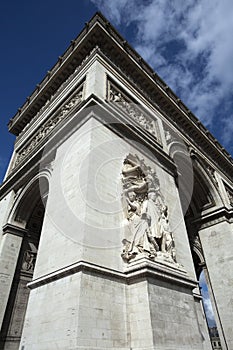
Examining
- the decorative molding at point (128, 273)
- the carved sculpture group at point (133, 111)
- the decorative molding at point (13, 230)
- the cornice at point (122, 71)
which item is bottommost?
the decorative molding at point (128, 273)

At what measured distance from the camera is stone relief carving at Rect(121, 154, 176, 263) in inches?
204

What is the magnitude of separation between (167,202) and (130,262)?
2.79 metres

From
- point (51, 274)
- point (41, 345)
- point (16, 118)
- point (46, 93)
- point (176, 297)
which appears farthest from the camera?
point (16, 118)

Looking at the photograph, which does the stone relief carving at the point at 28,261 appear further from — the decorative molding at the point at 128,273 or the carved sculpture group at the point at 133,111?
the carved sculpture group at the point at 133,111

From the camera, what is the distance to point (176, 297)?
5.00 m

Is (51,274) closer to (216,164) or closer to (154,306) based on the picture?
(154,306)

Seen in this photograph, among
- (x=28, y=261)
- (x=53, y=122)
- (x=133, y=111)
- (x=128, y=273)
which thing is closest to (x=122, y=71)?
(x=133, y=111)

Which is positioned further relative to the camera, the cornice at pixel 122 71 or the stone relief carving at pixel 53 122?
the cornice at pixel 122 71

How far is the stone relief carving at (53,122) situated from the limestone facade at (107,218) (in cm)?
9

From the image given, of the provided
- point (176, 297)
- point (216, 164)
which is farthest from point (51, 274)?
point (216, 164)

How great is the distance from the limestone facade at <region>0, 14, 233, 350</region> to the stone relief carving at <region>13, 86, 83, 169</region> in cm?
9

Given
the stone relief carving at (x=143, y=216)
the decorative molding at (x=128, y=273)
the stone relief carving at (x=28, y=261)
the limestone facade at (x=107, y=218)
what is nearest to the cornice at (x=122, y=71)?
the limestone facade at (x=107, y=218)

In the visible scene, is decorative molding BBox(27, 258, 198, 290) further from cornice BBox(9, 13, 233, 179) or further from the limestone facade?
cornice BBox(9, 13, 233, 179)

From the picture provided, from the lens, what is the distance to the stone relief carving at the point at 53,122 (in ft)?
29.8
